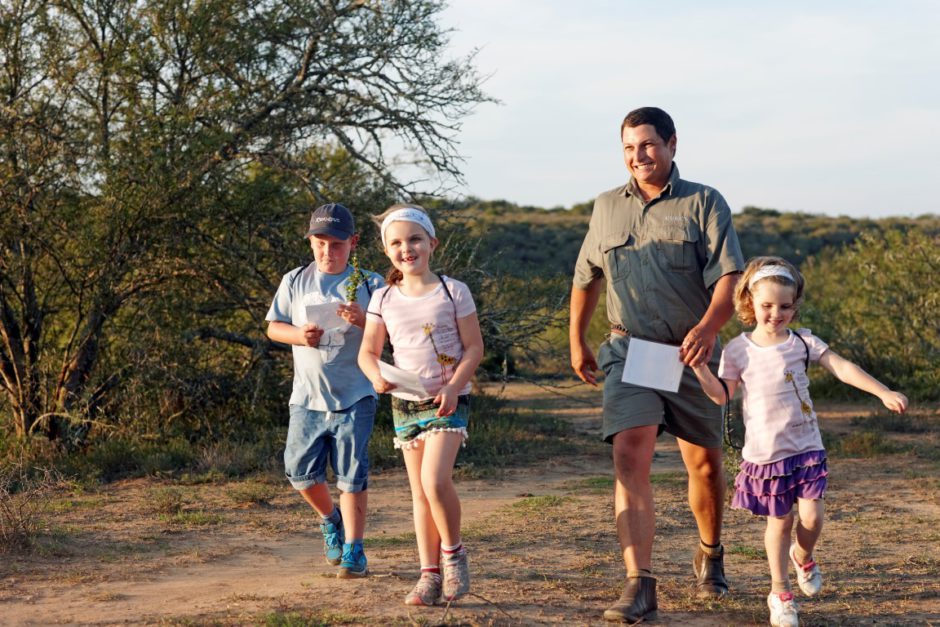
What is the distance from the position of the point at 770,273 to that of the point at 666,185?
0.66 m

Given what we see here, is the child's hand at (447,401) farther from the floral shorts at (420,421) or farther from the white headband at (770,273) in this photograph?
the white headband at (770,273)

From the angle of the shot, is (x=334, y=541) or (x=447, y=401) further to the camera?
(x=334, y=541)

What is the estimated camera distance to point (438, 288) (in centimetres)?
507

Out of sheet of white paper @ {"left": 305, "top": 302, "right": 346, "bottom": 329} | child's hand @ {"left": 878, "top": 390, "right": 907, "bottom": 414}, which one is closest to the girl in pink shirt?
sheet of white paper @ {"left": 305, "top": 302, "right": 346, "bottom": 329}

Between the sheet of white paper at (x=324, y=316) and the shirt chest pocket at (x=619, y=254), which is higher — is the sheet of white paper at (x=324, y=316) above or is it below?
below

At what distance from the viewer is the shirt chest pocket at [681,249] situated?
5.13m

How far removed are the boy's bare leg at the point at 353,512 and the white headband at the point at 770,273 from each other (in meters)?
2.13

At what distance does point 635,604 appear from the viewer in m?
4.90

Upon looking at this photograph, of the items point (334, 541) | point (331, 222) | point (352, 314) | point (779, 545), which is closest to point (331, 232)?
point (331, 222)

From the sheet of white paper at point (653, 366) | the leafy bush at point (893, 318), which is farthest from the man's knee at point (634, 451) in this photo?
the leafy bush at point (893, 318)

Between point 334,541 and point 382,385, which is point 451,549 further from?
point 334,541

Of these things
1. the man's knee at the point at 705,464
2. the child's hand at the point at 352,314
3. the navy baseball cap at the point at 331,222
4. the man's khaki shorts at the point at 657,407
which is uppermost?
the navy baseball cap at the point at 331,222

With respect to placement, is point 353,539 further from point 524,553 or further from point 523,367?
point 523,367

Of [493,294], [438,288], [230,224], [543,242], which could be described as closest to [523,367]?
[493,294]
